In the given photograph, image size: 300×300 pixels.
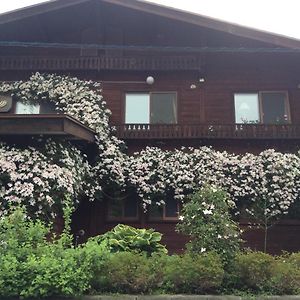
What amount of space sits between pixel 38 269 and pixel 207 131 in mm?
8779

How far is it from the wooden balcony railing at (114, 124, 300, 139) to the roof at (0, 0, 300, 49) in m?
2.82

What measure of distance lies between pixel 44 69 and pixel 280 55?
26.8ft

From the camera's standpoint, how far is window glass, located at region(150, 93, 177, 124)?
14297 mm

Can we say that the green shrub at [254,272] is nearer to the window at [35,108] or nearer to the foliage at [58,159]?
the foliage at [58,159]

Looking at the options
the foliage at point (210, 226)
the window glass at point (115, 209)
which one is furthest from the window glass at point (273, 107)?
the foliage at point (210, 226)

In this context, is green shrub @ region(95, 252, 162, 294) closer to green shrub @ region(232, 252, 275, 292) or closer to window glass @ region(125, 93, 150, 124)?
green shrub @ region(232, 252, 275, 292)

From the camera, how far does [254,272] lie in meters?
7.02

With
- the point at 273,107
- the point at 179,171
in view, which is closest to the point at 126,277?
the point at 179,171

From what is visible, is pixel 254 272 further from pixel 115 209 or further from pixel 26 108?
pixel 26 108

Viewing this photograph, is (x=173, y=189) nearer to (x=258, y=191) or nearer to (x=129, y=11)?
(x=258, y=191)

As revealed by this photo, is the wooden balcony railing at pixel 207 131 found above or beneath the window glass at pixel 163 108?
beneath

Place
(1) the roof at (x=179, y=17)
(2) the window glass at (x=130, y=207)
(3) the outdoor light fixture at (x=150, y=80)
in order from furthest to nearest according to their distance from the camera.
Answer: (3) the outdoor light fixture at (x=150, y=80) < (1) the roof at (x=179, y=17) < (2) the window glass at (x=130, y=207)

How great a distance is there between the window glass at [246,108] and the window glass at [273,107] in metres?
0.26

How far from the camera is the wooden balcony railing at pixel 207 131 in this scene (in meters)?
13.7
